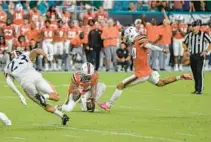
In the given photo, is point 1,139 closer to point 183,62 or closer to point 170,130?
point 170,130

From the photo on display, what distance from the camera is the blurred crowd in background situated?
26.8m

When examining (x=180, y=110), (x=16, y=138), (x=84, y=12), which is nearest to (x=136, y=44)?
(x=180, y=110)

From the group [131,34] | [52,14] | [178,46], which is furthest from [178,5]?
[131,34]

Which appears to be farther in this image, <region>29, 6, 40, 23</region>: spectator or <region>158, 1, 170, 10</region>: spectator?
<region>158, 1, 170, 10</region>: spectator

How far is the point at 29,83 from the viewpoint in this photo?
13273 millimetres

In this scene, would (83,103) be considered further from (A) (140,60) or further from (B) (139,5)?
(B) (139,5)

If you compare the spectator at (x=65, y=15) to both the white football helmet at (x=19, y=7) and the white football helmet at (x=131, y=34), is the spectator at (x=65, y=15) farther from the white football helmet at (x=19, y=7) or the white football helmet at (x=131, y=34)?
the white football helmet at (x=131, y=34)

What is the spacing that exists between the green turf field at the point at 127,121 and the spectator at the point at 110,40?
21.9 ft

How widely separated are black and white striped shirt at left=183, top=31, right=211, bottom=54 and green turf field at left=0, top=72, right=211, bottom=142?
3.40 feet

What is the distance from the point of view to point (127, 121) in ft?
46.2

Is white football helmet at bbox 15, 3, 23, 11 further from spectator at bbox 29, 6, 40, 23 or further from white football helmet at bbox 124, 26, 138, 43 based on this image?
white football helmet at bbox 124, 26, 138, 43

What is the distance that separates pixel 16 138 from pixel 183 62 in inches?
654

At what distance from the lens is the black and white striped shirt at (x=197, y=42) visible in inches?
759

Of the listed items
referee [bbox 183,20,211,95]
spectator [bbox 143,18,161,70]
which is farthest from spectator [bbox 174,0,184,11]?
referee [bbox 183,20,211,95]
